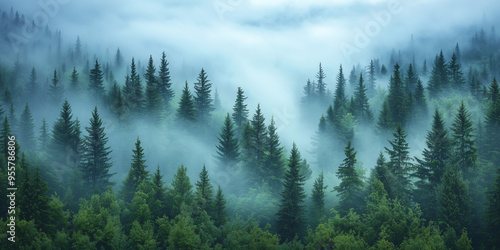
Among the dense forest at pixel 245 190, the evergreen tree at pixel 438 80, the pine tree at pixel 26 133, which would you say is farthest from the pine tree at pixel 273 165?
the evergreen tree at pixel 438 80

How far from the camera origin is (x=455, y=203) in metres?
44.8

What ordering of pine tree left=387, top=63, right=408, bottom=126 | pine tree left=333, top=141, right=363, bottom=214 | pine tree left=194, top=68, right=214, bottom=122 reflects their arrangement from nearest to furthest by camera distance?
pine tree left=333, top=141, right=363, bottom=214 → pine tree left=387, top=63, right=408, bottom=126 → pine tree left=194, top=68, right=214, bottom=122

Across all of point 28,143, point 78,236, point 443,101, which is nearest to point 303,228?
point 78,236

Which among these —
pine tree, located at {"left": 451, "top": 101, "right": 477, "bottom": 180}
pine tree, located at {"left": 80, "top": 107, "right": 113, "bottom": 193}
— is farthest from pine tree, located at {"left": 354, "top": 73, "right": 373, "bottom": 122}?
pine tree, located at {"left": 80, "top": 107, "right": 113, "bottom": 193}

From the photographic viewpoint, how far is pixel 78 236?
45.3 m

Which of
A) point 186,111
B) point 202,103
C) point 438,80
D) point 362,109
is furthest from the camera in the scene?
point 438,80

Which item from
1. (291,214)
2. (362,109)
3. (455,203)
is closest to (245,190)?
(291,214)

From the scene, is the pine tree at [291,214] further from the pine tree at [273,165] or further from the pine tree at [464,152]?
the pine tree at [464,152]

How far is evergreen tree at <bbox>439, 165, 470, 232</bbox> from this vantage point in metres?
44.6

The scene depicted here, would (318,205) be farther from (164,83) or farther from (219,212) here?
(164,83)

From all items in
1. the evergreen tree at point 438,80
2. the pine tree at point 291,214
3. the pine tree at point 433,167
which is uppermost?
the evergreen tree at point 438,80

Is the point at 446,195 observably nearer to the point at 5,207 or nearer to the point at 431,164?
the point at 431,164

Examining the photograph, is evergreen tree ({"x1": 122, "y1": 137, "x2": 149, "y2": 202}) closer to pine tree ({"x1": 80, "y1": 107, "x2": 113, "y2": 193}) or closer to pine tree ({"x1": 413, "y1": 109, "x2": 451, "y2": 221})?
pine tree ({"x1": 80, "y1": 107, "x2": 113, "y2": 193})

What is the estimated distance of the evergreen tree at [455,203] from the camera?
4462 cm
